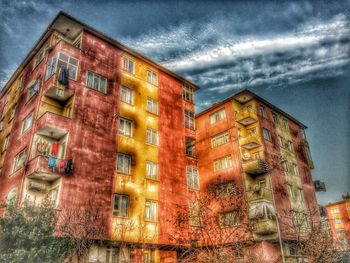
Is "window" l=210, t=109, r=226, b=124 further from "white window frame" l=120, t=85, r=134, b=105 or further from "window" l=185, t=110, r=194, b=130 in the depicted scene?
"white window frame" l=120, t=85, r=134, b=105

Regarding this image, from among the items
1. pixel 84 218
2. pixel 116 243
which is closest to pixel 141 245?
pixel 116 243

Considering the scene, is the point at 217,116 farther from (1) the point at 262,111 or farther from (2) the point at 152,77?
(2) the point at 152,77

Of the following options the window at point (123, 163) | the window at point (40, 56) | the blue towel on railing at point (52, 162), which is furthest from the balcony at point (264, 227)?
the window at point (40, 56)

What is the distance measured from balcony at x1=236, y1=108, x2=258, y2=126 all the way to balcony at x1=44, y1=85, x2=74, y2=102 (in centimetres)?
2136

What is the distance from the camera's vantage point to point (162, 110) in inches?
1294

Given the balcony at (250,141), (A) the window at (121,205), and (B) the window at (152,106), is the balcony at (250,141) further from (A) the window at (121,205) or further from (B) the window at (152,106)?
(A) the window at (121,205)

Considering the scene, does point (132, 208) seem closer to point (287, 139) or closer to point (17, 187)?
point (17, 187)

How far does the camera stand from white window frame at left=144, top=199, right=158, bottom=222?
1027 inches

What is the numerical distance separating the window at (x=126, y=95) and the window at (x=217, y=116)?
14180 millimetres

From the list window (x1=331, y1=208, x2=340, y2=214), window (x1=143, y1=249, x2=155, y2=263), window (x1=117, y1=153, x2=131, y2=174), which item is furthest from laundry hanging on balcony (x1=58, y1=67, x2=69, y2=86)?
window (x1=331, y1=208, x2=340, y2=214)

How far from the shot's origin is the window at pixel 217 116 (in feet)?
126

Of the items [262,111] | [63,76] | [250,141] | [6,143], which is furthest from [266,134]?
[6,143]

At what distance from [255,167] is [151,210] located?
13446 millimetres

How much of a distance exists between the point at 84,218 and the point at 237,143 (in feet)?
69.5
